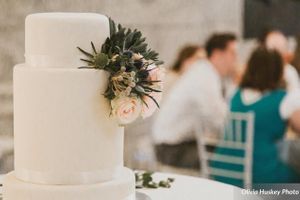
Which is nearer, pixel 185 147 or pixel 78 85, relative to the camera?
pixel 78 85

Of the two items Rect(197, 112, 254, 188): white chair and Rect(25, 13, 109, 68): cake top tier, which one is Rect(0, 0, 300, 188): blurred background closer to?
Rect(197, 112, 254, 188): white chair

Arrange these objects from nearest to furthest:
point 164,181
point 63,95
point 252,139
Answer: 1. point 63,95
2. point 164,181
3. point 252,139

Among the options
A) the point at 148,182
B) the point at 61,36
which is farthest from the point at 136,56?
the point at 148,182

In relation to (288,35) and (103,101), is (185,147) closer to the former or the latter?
(288,35)

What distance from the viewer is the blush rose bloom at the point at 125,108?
1367 millimetres

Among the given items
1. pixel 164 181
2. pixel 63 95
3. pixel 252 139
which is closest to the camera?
pixel 63 95

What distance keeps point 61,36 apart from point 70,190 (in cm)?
34

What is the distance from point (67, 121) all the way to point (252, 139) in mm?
2805

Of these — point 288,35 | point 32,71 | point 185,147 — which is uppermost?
point 288,35

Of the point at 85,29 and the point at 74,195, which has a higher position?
the point at 85,29

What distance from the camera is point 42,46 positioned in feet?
4.53

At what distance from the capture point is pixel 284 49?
4.13 metres

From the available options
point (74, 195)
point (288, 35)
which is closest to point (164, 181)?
point (74, 195)

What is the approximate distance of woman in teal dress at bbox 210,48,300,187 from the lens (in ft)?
13.1
